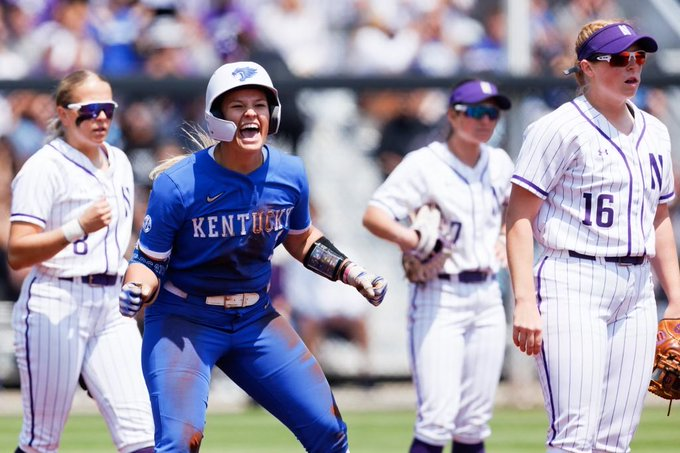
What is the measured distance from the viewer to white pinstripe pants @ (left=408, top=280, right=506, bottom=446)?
736cm

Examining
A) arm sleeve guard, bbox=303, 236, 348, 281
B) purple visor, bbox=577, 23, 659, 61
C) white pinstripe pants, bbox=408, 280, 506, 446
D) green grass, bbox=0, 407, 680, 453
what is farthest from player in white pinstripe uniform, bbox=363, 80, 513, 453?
purple visor, bbox=577, 23, 659, 61

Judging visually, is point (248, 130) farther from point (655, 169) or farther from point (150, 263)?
point (655, 169)

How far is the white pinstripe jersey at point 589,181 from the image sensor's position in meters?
5.15

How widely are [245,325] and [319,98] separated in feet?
23.2

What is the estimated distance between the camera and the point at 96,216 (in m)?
5.94

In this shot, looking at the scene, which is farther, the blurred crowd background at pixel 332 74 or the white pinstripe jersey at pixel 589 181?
the blurred crowd background at pixel 332 74

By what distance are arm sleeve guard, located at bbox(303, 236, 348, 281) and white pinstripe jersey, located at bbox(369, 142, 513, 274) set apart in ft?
6.90

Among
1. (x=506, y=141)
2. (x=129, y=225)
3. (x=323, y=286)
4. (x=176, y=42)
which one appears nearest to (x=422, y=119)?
(x=506, y=141)

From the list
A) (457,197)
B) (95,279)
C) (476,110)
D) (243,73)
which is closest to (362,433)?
(457,197)

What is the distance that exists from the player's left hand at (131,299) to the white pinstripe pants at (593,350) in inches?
64.6

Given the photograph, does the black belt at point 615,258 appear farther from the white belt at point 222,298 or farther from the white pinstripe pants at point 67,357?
the white pinstripe pants at point 67,357

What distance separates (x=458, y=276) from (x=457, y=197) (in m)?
0.48

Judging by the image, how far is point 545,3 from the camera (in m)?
12.9

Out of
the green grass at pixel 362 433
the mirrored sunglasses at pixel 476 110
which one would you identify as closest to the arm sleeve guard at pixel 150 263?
the mirrored sunglasses at pixel 476 110
